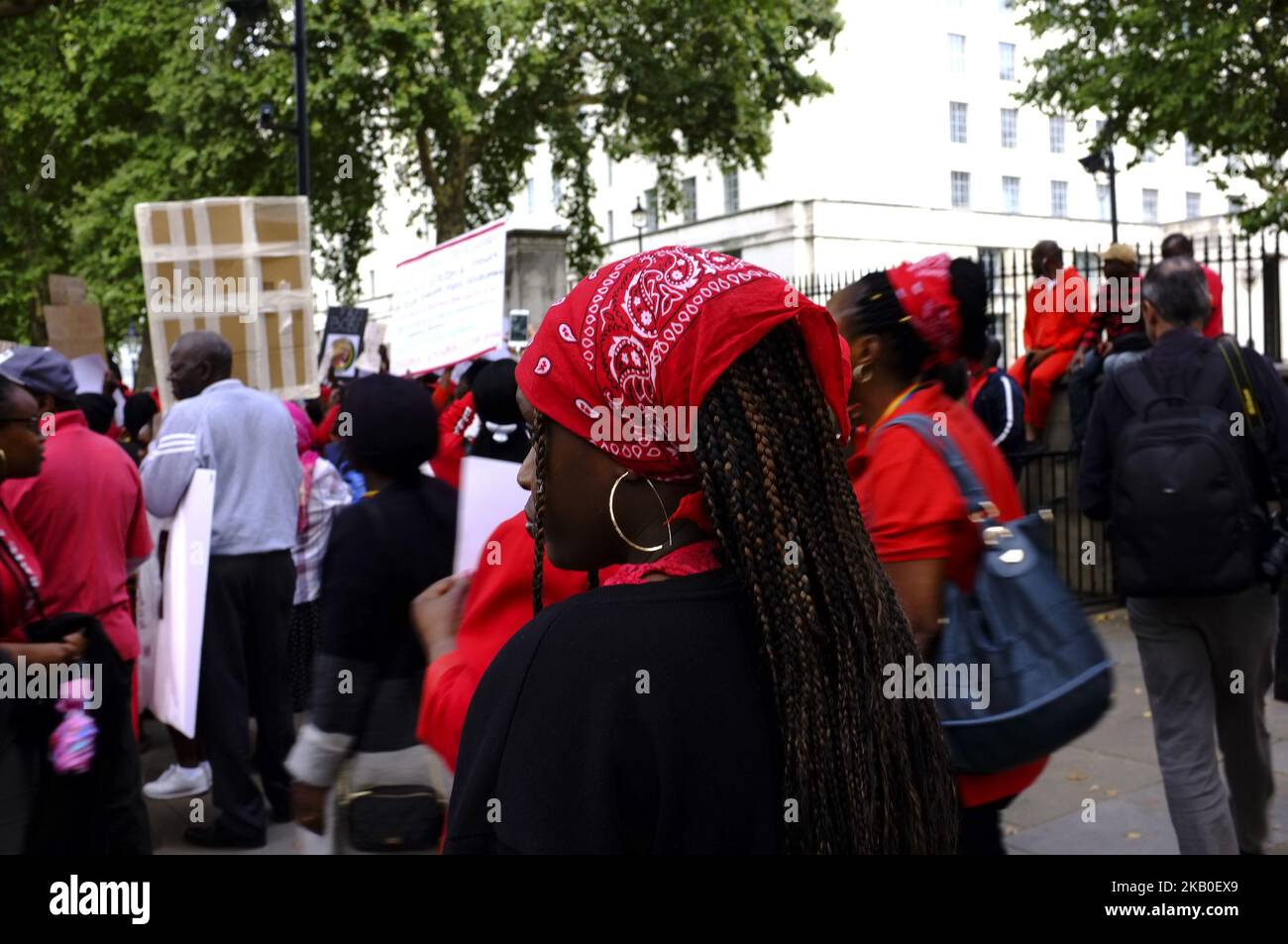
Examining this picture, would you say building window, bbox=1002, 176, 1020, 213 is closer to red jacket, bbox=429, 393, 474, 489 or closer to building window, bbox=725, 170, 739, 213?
building window, bbox=725, 170, 739, 213

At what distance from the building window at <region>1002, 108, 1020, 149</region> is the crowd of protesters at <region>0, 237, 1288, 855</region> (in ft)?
149

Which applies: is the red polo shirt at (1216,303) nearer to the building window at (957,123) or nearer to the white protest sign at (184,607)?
the white protest sign at (184,607)

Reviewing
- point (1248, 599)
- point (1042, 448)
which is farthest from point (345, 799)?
point (1042, 448)

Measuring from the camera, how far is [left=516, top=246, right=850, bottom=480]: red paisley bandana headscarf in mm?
1432

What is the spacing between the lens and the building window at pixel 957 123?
47.8 m

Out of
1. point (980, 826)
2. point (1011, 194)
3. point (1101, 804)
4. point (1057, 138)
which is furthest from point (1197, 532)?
point (1057, 138)

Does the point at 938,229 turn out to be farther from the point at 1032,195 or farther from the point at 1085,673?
the point at 1085,673

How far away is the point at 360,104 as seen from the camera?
87.6 feet

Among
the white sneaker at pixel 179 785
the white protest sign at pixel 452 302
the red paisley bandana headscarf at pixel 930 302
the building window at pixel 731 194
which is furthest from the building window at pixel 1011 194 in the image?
the red paisley bandana headscarf at pixel 930 302

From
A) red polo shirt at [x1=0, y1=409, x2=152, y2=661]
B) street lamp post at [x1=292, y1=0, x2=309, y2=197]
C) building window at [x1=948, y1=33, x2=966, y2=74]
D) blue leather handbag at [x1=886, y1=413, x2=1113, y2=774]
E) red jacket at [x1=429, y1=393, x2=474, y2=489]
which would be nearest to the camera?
blue leather handbag at [x1=886, y1=413, x2=1113, y2=774]

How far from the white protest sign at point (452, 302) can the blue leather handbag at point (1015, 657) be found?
11.3 feet

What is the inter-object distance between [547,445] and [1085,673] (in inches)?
61.5

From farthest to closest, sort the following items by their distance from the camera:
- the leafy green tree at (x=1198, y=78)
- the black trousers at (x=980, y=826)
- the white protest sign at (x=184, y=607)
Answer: the leafy green tree at (x=1198, y=78), the white protest sign at (x=184, y=607), the black trousers at (x=980, y=826)
